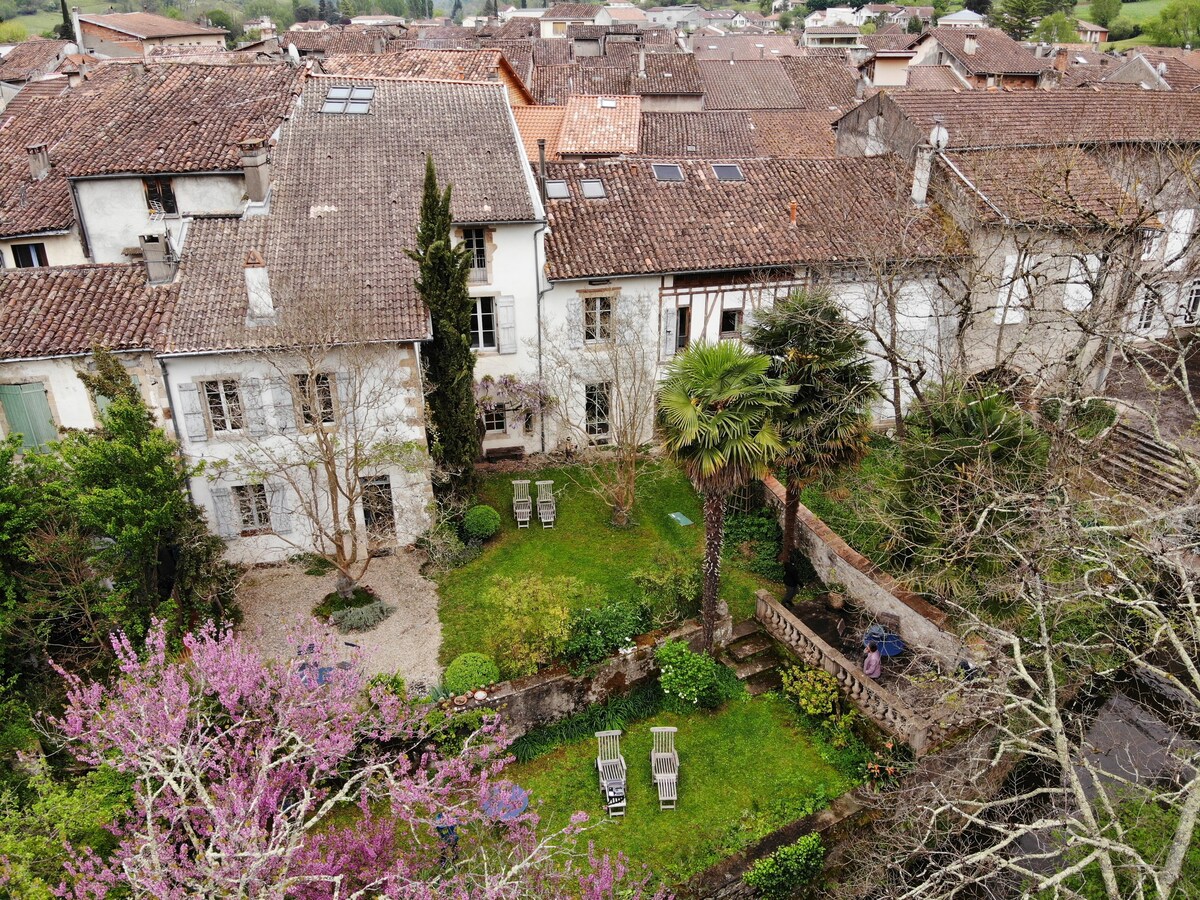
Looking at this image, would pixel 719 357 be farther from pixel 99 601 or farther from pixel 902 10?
pixel 902 10

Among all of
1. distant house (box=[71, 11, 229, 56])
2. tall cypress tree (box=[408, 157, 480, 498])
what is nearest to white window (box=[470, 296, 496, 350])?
tall cypress tree (box=[408, 157, 480, 498])

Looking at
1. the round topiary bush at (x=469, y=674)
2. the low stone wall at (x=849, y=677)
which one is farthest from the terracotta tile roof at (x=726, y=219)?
the round topiary bush at (x=469, y=674)

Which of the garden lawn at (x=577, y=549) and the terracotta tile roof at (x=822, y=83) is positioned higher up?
the terracotta tile roof at (x=822, y=83)

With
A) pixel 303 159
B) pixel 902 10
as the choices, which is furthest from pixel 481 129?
pixel 902 10

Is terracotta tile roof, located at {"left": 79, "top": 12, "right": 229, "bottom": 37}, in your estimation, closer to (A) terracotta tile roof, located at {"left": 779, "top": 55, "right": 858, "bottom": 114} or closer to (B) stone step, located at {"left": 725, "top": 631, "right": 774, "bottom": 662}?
(A) terracotta tile roof, located at {"left": 779, "top": 55, "right": 858, "bottom": 114}

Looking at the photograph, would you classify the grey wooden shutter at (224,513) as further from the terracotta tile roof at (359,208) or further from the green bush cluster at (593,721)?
the green bush cluster at (593,721)

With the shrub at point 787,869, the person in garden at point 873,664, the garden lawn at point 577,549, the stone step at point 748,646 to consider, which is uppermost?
the person in garden at point 873,664
